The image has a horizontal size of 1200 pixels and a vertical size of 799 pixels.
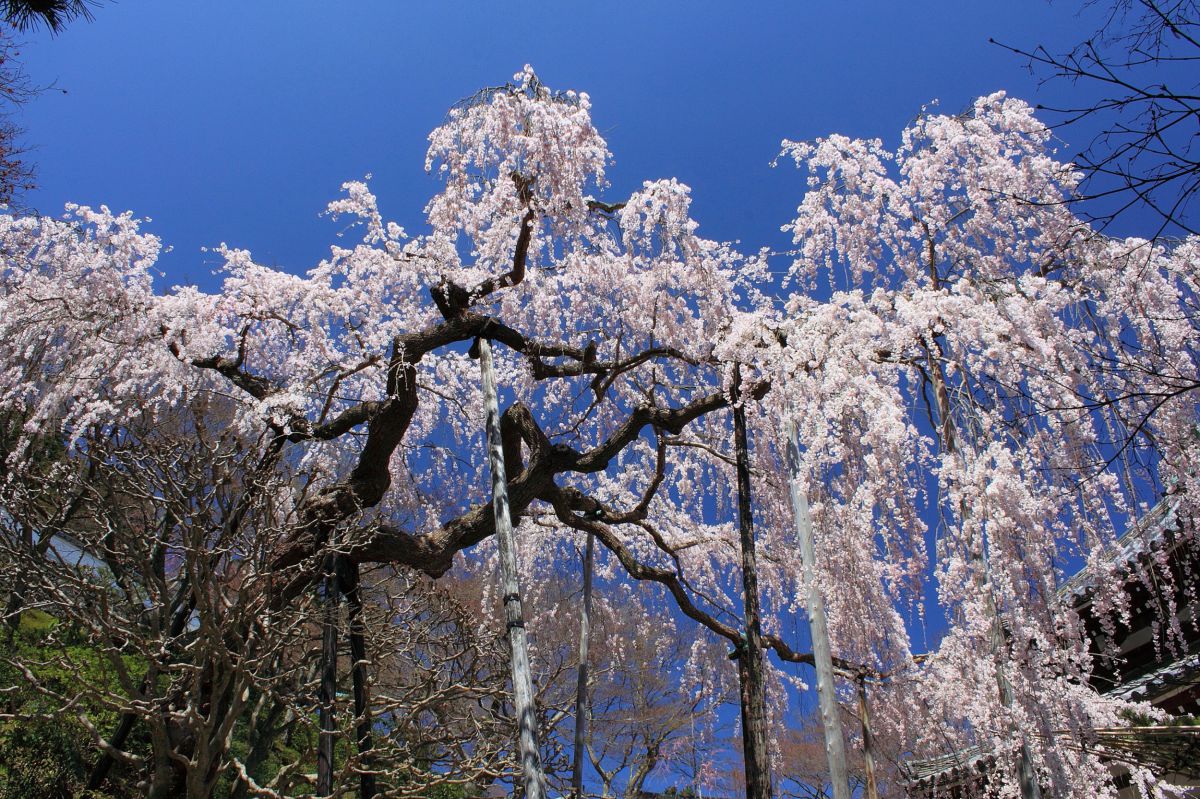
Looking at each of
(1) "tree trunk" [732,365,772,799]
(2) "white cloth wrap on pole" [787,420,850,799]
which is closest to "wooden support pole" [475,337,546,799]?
(1) "tree trunk" [732,365,772,799]

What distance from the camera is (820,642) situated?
21.8 ft

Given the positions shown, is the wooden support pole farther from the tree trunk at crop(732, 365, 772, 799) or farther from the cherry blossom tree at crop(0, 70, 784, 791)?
the tree trunk at crop(732, 365, 772, 799)

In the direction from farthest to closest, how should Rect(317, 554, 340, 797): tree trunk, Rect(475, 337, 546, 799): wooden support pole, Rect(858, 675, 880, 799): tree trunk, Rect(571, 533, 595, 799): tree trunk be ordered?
Rect(858, 675, 880, 799): tree trunk, Rect(571, 533, 595, 799): tree trunk, Rect(317, 554, 340, 797): tree trunk, Rect(475, 337, 546, 799): wooden support pole

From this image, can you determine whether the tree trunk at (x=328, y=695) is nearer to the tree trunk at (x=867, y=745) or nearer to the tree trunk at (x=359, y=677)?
the tree trunk at (x=359, y=677)

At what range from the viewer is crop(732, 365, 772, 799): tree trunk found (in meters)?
6.70

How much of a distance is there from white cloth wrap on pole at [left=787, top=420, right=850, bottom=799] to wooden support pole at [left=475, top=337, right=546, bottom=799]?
248 cm

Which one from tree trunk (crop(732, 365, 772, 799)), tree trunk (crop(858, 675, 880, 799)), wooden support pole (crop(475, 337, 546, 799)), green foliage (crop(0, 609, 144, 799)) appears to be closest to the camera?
wooden support pole (crop(475, 337, 546, 799))

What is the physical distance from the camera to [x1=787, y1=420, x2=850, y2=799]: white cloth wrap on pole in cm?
611

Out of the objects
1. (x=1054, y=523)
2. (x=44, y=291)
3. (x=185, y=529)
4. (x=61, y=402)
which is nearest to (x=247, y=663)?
(x=185, y=529)

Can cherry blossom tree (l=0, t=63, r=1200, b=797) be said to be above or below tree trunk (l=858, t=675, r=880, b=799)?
above

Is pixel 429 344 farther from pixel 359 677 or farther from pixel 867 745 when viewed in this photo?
pixel 867 745

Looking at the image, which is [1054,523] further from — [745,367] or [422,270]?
[422,270]

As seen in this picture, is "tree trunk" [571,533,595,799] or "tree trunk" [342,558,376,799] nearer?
"tree trunk" [342,558,376,799]

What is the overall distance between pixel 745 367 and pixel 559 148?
3.06 metres
